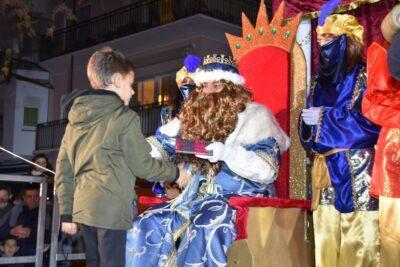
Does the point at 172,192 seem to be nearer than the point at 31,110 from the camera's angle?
Yes

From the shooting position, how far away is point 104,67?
279 cm

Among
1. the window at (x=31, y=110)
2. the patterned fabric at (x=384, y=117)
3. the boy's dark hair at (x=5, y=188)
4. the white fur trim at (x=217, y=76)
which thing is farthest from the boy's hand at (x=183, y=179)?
the window at (x=31, y=110)

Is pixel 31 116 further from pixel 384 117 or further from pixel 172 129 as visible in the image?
pixel 384 117

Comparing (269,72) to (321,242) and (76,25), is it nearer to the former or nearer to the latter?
(321,242)

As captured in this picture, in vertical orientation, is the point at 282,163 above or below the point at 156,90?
below

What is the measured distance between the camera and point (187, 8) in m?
14.7

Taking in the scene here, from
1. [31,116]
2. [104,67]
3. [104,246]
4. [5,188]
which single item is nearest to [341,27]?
[104,67]

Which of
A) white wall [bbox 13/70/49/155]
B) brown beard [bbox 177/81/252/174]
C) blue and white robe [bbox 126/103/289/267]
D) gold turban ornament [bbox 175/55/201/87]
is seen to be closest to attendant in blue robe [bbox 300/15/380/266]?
blue and white robe [bbox 126/103/289/267]

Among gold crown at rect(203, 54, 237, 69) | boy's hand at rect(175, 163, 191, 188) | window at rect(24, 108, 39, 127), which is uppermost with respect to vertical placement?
window at rect(24, 108, 39, 127)

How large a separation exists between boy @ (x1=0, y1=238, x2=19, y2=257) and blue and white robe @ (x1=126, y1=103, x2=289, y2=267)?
7.44 feet

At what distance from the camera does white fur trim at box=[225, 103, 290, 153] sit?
3119 mm

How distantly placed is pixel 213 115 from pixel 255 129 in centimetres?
27

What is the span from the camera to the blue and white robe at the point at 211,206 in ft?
9.16

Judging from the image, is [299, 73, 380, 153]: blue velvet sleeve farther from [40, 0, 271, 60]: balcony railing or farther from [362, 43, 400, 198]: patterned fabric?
[40, 0, 271, 60]: balcony railing
